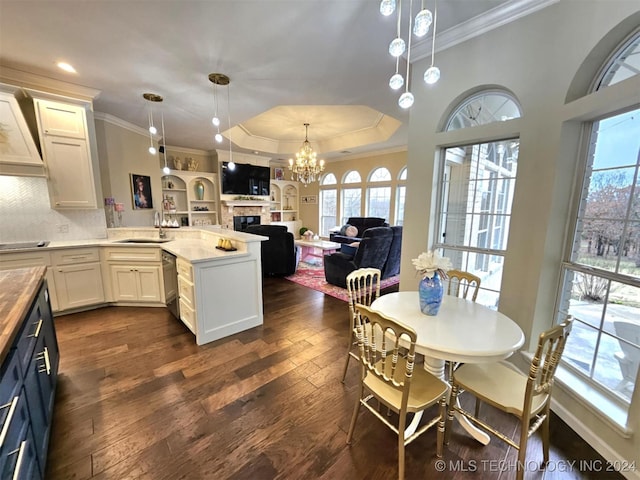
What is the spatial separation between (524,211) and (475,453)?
1762 mm

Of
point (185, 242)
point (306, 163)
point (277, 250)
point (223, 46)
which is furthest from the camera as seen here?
point (306, 163)

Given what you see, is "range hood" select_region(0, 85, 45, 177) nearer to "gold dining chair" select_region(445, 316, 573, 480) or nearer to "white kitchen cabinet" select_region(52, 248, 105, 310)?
"white kitchen cabinet" select_region(52, 248, 105, 310)

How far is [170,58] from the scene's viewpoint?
2594 millimetres

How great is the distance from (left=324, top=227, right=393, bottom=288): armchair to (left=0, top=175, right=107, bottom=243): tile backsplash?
12.5 ft

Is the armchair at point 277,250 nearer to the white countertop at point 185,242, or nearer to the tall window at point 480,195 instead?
the white countertop at point 185,242

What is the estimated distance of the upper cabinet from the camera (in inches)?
123

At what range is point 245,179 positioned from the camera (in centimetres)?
750

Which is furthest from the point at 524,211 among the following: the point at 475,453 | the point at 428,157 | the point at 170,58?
the point at 170,58

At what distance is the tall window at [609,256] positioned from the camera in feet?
5.15

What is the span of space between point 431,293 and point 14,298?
8.05 ft

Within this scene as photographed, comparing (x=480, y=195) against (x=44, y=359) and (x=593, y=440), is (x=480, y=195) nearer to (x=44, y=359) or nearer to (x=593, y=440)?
(x=593, y=440)

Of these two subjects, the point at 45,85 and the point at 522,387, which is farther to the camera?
the point at 45,85

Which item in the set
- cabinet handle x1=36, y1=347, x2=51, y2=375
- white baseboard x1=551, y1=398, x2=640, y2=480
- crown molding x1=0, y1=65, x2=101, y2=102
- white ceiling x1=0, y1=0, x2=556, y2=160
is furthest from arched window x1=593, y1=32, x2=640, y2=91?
crown molding x1=0, y1=65, x2=101, y2=102

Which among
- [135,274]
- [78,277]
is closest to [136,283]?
[135,274]
